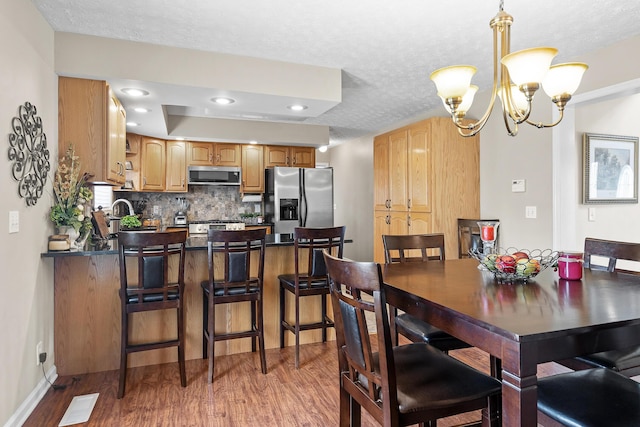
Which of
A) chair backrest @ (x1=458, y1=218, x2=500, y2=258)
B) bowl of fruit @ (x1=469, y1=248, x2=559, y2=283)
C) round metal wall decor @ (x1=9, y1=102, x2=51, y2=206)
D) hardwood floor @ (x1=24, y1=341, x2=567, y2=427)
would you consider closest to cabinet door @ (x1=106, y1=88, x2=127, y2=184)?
round metal wall decor @ (x1=9, y1=102, x2=51, y2=206)

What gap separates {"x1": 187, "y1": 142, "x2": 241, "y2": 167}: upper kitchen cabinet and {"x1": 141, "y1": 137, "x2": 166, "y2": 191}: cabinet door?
384mm

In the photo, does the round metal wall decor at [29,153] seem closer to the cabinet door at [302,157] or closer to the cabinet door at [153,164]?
the cabinet door at [153,164]

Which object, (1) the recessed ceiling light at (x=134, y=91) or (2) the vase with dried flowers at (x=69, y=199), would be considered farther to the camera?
(1) the recessed ceiling light at (x=134, y=91)

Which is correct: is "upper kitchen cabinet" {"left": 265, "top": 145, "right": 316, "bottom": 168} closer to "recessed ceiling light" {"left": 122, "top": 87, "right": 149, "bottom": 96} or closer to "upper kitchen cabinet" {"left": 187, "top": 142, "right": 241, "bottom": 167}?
"upper kitchen cabinet" {"left": 187, "top": 142, "right": 241, "bottom": 167}

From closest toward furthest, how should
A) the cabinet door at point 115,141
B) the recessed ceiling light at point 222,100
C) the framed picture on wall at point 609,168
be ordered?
the cabinet door at point 115,141, the recessed ceiling light at point 222,100, the framed picture on wall at point 609,168

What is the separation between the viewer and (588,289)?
154 centimetres

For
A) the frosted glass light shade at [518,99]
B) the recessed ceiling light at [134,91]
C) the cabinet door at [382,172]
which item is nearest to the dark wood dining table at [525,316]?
the frosted glass light shade at [518,99]

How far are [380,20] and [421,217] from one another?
2347 mm

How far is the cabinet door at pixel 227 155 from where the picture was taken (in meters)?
5.80

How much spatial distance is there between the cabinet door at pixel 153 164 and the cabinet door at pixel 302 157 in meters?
1.92

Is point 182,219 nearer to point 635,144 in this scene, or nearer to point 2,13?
point 2,13

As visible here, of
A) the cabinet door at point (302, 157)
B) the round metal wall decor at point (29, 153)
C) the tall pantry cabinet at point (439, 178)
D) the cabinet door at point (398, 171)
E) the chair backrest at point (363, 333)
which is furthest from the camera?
the cabinet door at point (302, 157)

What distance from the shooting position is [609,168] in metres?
3.71

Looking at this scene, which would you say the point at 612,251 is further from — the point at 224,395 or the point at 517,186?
the point at 224,395
